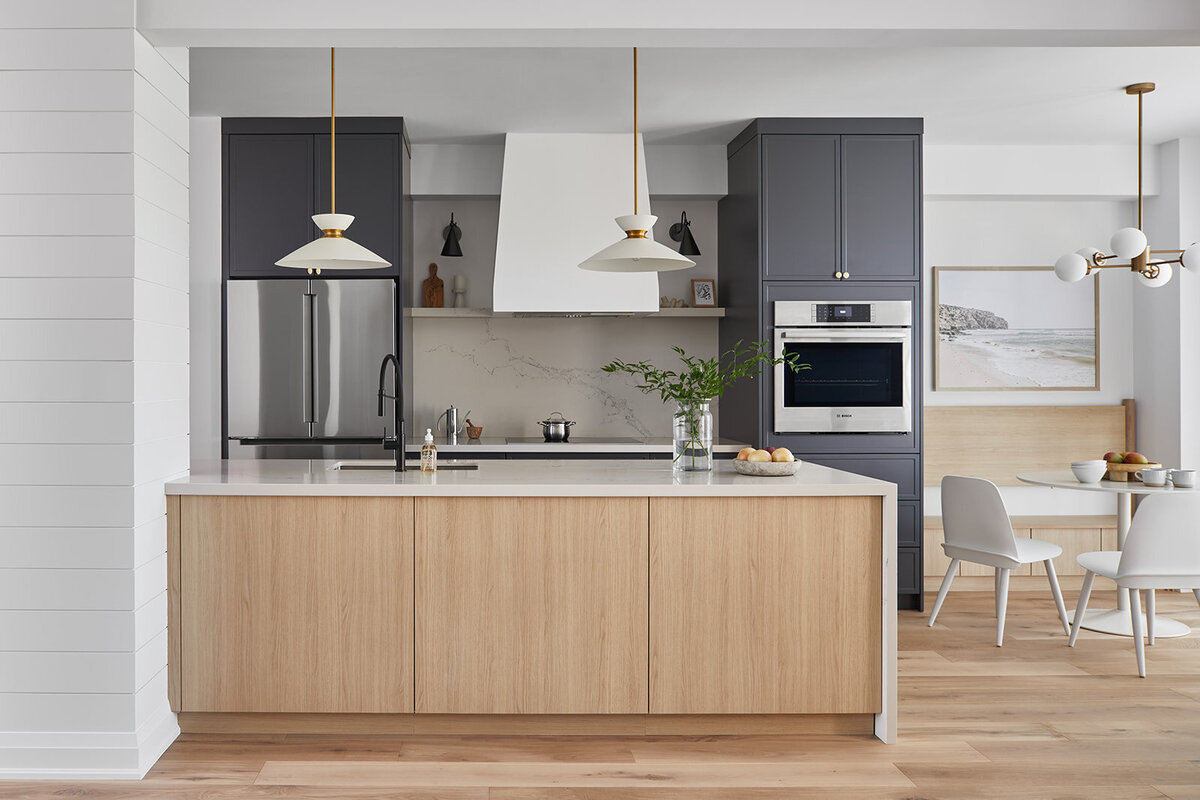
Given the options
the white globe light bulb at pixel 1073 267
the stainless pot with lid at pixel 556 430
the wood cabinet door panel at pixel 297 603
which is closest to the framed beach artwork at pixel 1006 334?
the white globe light bulb at pixel 1073 267

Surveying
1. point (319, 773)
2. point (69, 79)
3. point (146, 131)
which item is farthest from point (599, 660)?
point (69, 79)

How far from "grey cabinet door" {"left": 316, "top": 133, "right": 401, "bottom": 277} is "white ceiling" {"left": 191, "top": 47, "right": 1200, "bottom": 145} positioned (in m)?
0.17

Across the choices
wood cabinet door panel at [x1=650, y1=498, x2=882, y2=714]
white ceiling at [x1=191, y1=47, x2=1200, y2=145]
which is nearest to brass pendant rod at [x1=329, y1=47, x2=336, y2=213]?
white ceiling at [x1=191, y1=47, x2=1200, y2=145]

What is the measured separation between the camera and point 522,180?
195 inches

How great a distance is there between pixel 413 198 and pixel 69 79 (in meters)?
2.76

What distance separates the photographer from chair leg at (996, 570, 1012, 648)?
4117 mm

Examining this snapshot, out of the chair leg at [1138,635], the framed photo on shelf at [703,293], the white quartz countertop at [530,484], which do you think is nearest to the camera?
the white quartz countertop at [530,484]

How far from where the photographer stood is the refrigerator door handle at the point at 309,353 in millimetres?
4797

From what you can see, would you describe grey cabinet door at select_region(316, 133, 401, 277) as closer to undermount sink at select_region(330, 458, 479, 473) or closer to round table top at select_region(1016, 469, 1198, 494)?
undermount sink at select_region(330, 458, 479, 473)

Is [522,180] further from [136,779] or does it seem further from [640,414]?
[136,779]

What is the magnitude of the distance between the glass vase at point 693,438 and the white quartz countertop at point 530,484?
72 millimetres

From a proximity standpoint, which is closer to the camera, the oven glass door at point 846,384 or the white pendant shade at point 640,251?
the white pendant shade at point 640,251

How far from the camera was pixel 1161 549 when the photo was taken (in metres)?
3.82

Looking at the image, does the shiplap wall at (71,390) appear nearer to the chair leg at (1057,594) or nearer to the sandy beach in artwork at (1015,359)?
the chair leg at (1057,594)
